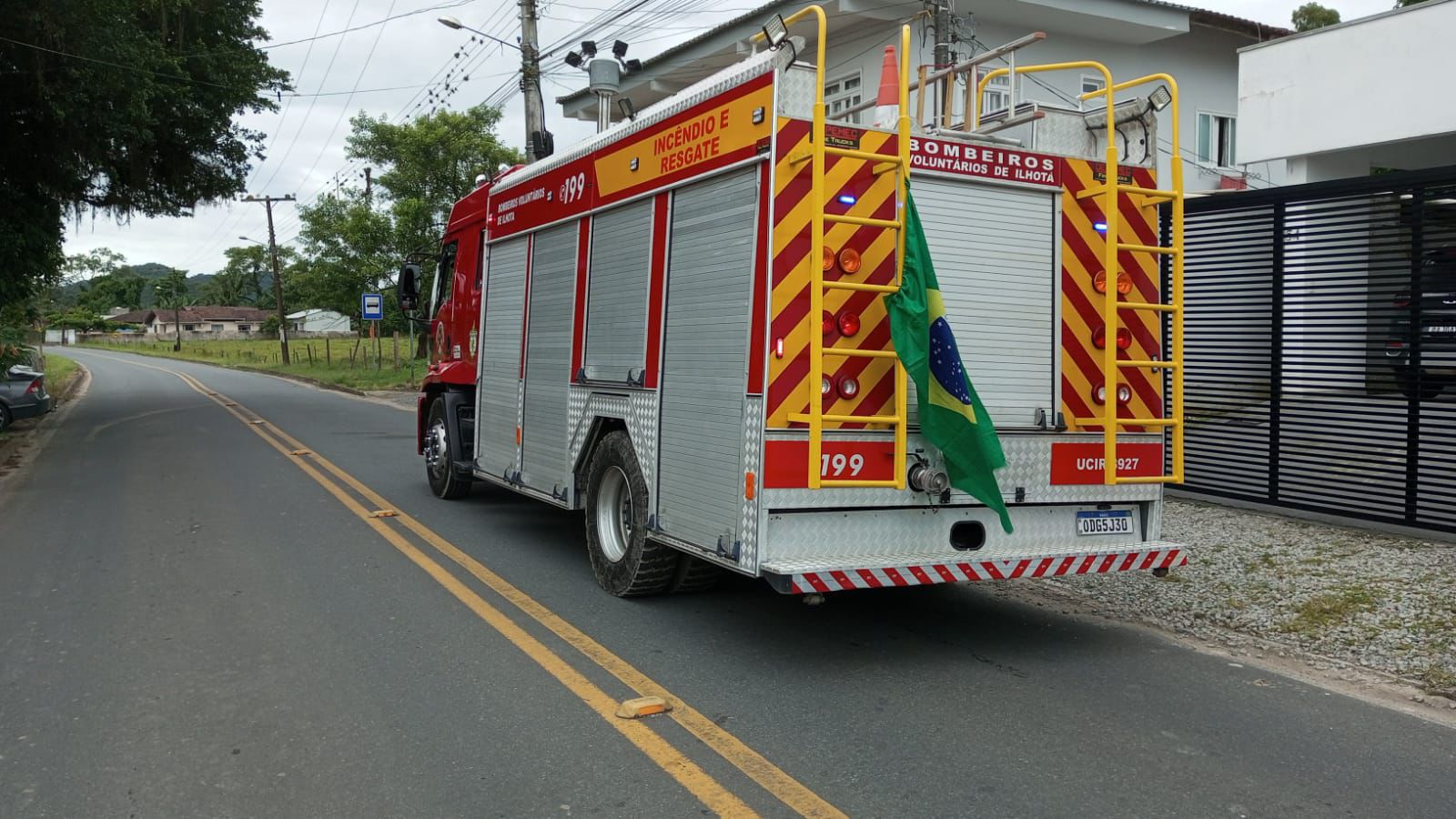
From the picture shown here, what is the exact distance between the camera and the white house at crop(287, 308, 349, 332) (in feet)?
396

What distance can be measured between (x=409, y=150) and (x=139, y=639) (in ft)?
85.7

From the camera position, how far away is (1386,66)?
15406 millimetres

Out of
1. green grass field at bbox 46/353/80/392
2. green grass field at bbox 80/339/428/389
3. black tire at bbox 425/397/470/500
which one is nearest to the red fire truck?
black tire at bbox 425/397/470/500

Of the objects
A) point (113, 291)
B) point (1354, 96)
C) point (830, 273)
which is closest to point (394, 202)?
point (1354, 96)

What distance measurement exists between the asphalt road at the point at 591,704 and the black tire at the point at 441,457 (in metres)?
2.03

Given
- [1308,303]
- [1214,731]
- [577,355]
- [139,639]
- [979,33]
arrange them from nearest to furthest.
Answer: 1. [1214,731]
2. [139,639]
3. [577,355]
4. [1308,303]
5. [979,33]

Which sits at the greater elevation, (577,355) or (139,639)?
(577,355)

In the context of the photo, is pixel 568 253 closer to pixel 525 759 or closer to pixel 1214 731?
pixel 525 759

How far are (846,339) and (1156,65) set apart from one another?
20.3 m

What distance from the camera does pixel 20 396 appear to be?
1945 cm

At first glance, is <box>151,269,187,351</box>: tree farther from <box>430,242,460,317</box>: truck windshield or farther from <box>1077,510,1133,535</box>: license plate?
<box>1077,510,1133,535</box>: license plate


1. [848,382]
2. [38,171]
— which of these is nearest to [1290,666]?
[848,382]

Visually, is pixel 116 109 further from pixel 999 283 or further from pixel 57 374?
pixel 57 374

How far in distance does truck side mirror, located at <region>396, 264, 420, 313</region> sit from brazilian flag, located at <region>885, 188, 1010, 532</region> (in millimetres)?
6984
